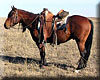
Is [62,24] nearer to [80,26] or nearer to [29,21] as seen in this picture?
[80,26]

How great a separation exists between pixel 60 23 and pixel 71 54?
295 cm

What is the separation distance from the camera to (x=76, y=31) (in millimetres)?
7273

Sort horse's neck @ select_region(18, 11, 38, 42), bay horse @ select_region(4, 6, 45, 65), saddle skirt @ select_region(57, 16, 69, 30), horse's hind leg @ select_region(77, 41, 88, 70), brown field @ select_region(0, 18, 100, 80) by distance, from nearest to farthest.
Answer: brown field @ select_region(0, 18, 100, 80), horse's hind leg @ select_region(77, 41, 88, 70), saddle skirt @ select_region(57, 16, 69, 30), bay horse @ select_region(4, 6, 45, 65), horse's neck @ select_region(18, 11, 38, 42)

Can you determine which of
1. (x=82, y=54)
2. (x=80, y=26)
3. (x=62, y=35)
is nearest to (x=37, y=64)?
(x=62, y=35)

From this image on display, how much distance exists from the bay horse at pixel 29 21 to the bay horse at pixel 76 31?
35 cm

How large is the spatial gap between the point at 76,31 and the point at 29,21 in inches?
82.6

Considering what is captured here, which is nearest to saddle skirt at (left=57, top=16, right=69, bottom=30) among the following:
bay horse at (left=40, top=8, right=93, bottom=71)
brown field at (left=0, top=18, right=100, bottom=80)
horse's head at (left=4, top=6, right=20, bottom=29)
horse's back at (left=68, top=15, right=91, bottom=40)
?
bay horse at (left=40, top=8, right=93, bottom=71)

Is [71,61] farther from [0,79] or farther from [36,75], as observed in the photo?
[0,79]

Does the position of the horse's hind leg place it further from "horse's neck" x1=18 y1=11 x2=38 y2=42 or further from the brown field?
"horse's neck" x1=18 y1=11 x2=38 y2=42

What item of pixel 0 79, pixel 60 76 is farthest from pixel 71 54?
pixel 0 79

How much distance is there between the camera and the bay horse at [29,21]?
763cm

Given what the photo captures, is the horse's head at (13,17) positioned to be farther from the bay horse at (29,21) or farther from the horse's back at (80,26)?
the horse's back at (80,26)

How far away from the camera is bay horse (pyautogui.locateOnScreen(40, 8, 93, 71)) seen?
7.23 m

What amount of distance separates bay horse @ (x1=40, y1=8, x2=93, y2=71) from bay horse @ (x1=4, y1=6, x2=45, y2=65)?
13.7 inches
